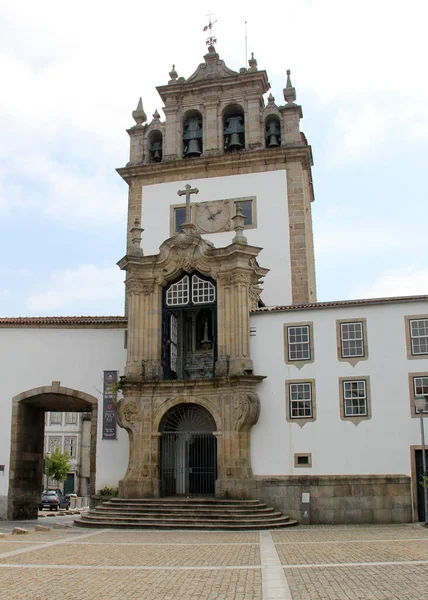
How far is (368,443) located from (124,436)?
904 cm

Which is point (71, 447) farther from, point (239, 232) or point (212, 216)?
point (239, 232)

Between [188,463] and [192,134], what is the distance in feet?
52.8

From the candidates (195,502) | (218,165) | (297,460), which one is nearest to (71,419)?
(218,165)

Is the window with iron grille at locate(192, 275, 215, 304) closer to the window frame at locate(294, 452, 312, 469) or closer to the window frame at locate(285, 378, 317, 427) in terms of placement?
the window frame at locate(285, 378, 317, 427)

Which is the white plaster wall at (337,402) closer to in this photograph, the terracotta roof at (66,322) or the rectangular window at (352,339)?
the rectangular window at (352,339)

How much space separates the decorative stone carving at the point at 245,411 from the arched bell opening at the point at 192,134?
46.3ft

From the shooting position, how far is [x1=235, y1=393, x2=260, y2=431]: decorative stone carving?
23402mm

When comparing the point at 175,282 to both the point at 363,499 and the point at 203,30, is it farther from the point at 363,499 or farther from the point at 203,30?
the point at 203,30

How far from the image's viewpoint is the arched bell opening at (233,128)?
32.8 meters

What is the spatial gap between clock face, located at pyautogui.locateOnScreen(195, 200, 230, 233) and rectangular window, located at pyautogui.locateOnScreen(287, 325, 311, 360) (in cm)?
838

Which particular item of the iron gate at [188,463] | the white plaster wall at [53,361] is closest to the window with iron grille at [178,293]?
the white plaster wall at [53,361]

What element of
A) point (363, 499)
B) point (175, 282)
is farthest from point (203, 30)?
point (363, 499)

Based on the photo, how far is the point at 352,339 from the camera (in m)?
23.9

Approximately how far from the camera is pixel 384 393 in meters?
23.1
